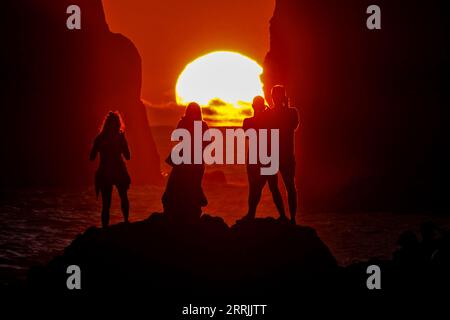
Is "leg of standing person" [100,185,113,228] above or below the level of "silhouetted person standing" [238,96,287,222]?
below

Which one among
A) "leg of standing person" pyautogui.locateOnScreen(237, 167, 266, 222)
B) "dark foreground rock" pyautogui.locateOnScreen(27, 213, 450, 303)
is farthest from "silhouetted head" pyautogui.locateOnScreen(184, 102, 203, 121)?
"dark foreground rock" pyautogui.locateOnScreen(27, 213, 450, 303)

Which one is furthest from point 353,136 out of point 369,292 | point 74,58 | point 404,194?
point 369,292

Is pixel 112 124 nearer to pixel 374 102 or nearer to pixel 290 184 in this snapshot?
pixel 290 184

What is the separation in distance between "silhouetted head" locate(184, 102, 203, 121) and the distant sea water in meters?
15.1

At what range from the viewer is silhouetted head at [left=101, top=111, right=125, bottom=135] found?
14.8 meters

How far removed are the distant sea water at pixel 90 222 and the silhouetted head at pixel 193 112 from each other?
15.1 metres

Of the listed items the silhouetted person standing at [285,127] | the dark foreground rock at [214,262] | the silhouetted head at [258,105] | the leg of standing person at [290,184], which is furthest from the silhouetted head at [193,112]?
the dark foreground rock at [214,262]

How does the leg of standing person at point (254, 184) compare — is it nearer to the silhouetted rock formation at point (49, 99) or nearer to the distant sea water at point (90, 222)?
the distant sea water at point (90, 222)

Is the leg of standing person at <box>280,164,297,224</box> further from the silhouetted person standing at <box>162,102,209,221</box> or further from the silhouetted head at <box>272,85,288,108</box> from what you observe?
the silhouetted person standing at <box>162,102,209,221</box>

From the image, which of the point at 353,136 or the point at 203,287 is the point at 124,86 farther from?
the point at 203,287

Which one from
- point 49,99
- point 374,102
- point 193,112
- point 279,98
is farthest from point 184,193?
point 49,99

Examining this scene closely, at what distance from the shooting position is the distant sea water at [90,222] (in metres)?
35.8

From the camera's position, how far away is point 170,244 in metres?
14.1

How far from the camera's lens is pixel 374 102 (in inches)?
2120
